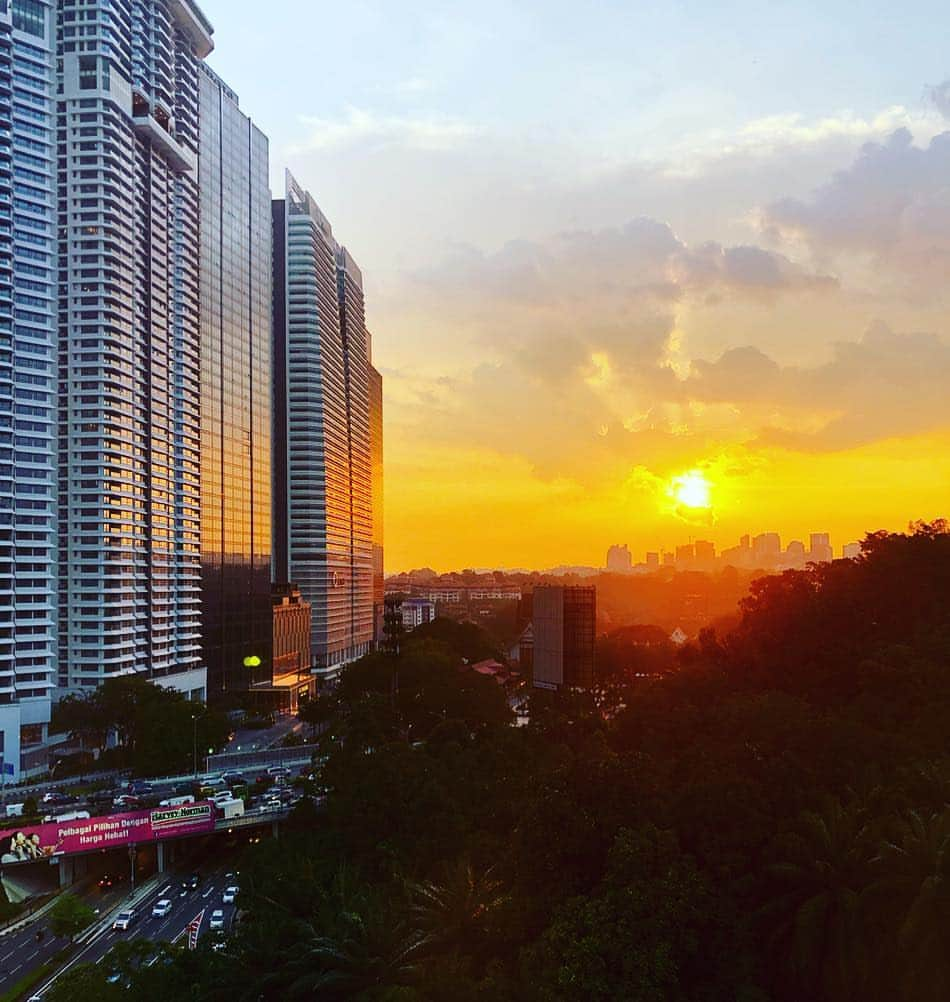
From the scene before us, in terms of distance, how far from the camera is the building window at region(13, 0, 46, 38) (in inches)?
2554

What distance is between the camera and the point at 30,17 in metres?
65.4

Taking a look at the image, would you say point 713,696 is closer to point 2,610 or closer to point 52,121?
point 2,610

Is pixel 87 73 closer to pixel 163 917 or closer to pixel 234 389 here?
pixel 234 389

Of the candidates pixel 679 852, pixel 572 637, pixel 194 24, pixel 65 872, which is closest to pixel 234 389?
pixel 194 24

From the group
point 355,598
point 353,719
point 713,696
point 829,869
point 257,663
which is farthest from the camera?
point 355,598

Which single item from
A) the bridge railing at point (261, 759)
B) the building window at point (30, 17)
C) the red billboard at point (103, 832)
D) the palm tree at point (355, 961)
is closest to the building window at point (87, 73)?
the building window at point (30, 17)

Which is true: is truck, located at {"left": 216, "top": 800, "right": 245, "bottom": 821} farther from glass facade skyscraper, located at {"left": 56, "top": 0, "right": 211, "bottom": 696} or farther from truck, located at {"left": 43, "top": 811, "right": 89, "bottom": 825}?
glass facade skyscraper, located at {"left": 56, "top": 0, "right": 211, "bottom": 696}

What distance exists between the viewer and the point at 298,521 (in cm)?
10319

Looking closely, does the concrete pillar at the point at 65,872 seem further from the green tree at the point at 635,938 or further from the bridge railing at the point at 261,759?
the green tree at the point at 635,938

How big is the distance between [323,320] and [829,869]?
9438 cm

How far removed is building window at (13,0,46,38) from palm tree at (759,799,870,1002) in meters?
71.9

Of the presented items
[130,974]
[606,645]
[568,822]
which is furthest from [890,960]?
[606,645]

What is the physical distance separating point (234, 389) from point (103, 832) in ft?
173

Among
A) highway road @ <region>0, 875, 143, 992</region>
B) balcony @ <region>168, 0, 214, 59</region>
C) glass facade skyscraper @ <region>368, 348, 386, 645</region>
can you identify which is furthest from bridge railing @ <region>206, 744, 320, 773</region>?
glass facade skyscraper @ <region>368, 348, 386, 645</region>
